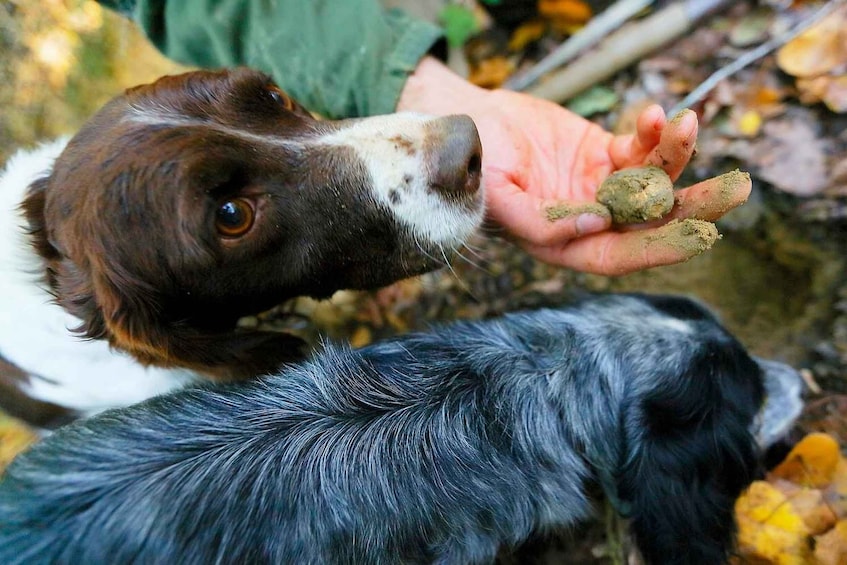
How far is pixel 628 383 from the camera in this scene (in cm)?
218

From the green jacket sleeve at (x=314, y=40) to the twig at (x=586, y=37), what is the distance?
105cm

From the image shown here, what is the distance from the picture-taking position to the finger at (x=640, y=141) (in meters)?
2.15

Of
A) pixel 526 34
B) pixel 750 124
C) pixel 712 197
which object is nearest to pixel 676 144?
pixel 712 197

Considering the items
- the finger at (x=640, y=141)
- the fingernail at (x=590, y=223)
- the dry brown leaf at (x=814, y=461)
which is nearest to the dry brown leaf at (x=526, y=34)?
the finger at (x=640, y=141)

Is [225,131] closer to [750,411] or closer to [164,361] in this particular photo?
[164,361]

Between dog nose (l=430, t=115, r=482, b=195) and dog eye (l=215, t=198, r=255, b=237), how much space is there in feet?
2.06

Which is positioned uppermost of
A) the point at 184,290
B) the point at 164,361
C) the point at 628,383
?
the point at 184,290

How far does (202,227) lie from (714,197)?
173 centimetres

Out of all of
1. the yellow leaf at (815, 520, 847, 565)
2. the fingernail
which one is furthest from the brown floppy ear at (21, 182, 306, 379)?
the yellow leaf at (815, 520, 847, 565)

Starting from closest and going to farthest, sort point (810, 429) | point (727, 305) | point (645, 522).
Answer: point (645, 522) → point (810, 429) → point (727, 305)

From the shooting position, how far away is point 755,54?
10.8ft

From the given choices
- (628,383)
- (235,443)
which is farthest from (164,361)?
(628,383)

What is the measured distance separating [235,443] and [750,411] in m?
1.92

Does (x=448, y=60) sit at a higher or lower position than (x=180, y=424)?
higher
